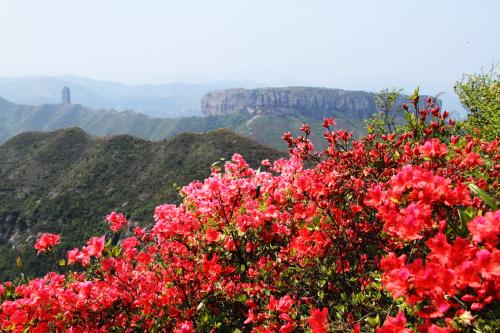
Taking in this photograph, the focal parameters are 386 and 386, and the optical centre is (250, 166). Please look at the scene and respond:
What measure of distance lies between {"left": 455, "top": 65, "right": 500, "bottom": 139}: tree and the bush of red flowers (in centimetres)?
960

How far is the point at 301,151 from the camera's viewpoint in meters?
6.21

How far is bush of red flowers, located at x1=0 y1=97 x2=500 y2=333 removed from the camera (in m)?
3.30

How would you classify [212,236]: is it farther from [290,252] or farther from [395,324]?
[395,324]

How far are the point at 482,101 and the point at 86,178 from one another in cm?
8684

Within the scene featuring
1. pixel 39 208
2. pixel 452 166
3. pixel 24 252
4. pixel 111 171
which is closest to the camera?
pixel 452 166

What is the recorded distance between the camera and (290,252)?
5242 mm

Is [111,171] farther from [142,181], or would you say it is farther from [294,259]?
[294,259]

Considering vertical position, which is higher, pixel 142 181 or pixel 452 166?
pixel 452 166

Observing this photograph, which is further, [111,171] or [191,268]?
[111,171]

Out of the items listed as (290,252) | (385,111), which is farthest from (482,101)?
(290,252)

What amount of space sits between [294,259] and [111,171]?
9422 centimetres

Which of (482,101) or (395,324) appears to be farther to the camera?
(482,101)

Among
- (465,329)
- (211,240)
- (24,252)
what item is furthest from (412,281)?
(24,252)

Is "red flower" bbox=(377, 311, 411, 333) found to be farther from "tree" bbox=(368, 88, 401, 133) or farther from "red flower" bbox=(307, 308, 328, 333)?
"tree" bbox=(368, 88, 401, 133)
